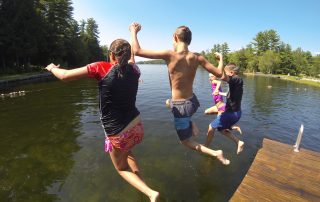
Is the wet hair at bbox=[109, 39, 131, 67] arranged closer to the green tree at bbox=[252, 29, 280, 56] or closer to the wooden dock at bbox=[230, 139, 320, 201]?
the wooden dock at bbox=[230, 139, 320, 201]

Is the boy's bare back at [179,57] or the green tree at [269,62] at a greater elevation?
the green tree at [269,62]

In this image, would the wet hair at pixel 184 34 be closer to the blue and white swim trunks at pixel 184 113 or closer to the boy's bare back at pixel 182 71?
the boy's bare back at pixel 182 71

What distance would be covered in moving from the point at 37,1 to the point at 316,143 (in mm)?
56301

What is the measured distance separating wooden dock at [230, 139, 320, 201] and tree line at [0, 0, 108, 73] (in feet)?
127

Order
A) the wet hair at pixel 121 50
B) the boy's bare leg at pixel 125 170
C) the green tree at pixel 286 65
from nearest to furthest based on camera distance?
1. the wet hair at pixel 121 50
2. the boy's bare leg at pixel 125 170
3. the green tree at pixel 286 65

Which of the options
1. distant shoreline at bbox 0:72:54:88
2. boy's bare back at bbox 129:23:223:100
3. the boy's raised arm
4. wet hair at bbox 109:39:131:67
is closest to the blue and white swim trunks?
boy's bare back at bbox 129:23:223:100

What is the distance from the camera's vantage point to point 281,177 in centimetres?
494

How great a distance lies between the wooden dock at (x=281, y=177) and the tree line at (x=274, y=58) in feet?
280

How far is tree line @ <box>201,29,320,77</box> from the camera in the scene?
286ft

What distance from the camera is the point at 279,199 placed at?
13.7 feet

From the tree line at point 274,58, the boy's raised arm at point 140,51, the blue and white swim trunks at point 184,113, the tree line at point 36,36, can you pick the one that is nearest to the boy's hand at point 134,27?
the boy's raised arm at point 140,51

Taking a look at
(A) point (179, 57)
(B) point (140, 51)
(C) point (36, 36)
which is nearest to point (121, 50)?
(B) point (140, 51)

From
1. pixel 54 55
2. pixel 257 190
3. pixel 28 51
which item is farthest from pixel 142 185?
pixel 54 55

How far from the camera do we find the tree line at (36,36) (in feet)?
121
